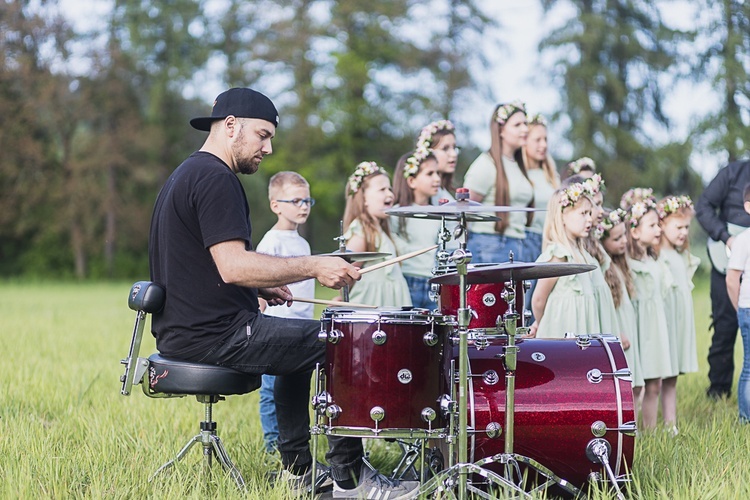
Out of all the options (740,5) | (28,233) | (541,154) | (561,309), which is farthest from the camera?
(28,233)

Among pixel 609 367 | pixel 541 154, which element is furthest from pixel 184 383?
pixel 541 154

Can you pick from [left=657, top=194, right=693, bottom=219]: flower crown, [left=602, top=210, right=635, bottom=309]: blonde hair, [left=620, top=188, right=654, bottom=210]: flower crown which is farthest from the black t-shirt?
[left=657, top=194, right=693, bottom=219]: flower crown

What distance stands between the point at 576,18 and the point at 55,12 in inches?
720

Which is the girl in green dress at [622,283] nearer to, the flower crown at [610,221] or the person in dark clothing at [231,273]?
the flower crown at [610,221]

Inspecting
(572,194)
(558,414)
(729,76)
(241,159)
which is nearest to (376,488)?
(558,414)

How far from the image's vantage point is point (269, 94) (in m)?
34.2

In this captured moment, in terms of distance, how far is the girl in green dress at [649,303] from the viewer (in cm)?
683

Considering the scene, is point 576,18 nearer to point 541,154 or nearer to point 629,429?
point 541,154

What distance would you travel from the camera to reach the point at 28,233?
36.8m

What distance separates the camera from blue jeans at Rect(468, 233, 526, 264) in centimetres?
731

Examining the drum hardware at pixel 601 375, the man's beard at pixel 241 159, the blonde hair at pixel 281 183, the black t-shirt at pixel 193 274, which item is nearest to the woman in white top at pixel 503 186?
the blonde hair at pixel 281 183

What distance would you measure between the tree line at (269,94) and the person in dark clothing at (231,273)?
28219 millimetres

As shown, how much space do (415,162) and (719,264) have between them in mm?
2718

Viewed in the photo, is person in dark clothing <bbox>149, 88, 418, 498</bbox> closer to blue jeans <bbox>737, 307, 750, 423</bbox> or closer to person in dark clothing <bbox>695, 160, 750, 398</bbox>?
blue jeans <bbox>737, 307, 750, 423</bbox>
